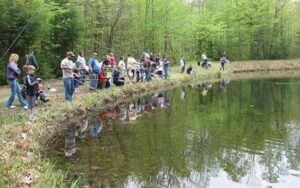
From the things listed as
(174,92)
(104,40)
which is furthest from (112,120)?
(104,40)

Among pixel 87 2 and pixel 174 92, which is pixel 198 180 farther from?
pixel 87 2

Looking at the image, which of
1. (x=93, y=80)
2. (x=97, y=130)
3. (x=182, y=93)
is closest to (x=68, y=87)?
(x=97, y=130)

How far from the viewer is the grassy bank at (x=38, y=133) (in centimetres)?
886

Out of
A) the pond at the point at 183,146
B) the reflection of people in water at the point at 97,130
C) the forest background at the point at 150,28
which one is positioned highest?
the forest background at the point at 150,28

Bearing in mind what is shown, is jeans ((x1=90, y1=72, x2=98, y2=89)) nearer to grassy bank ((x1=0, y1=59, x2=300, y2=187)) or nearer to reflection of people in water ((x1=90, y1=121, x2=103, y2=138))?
grassy bank ((x1=0, y1=59, x2=300, y2=187))

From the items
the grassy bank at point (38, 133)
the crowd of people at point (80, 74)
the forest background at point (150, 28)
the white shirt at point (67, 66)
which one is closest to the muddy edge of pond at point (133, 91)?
the grassy bank at point (38, 133)

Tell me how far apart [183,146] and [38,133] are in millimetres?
4470

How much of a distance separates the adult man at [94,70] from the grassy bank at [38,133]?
70 centimetres

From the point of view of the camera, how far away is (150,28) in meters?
44.0

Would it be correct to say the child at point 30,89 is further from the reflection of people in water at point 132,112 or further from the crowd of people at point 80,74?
the reflection of people in water at point 132,112

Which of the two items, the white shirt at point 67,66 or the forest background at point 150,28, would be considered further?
the forest background at point 150,28

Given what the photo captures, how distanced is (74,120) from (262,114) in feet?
28.7

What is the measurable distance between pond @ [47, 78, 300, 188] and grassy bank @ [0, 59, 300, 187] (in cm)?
52

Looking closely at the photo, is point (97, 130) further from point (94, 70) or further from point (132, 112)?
point (94, 70)
